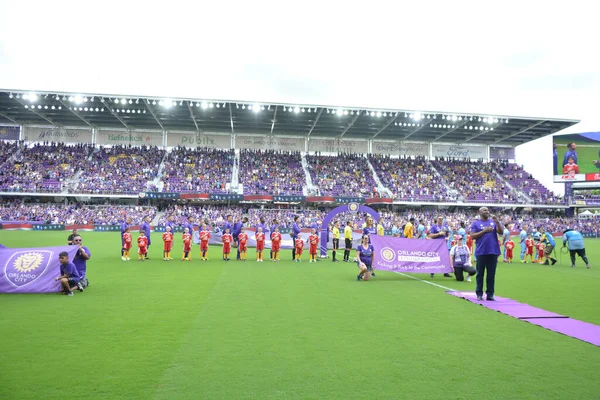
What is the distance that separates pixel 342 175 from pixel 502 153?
80.1 ft

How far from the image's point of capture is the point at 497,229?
905cm

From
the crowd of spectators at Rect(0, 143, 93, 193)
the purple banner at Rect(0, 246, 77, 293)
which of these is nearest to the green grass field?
the purple banner at Rect(0, 246, 77, 293)

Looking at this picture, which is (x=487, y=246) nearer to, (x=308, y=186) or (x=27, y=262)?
(x=27, y=262)

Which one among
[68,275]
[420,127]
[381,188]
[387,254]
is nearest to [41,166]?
[381,188]

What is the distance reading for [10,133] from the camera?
171 feet

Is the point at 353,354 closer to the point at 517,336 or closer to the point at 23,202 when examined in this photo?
the point at 517,336

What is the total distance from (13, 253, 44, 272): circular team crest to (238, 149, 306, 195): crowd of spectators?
3670 cm

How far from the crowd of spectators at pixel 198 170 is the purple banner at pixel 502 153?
118 ft

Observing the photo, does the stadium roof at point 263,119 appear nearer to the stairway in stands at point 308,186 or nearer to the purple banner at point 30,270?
the stairway in stands at point 308,186

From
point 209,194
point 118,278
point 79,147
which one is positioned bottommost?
point 118,278

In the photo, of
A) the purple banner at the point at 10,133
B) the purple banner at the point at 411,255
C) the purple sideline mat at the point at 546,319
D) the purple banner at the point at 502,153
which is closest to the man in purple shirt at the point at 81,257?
the purple banner at the point at 411,255

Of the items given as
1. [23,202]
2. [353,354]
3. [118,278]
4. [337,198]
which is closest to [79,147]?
[23,202]

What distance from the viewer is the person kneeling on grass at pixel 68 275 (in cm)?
965

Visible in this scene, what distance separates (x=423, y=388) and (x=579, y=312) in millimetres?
5889
